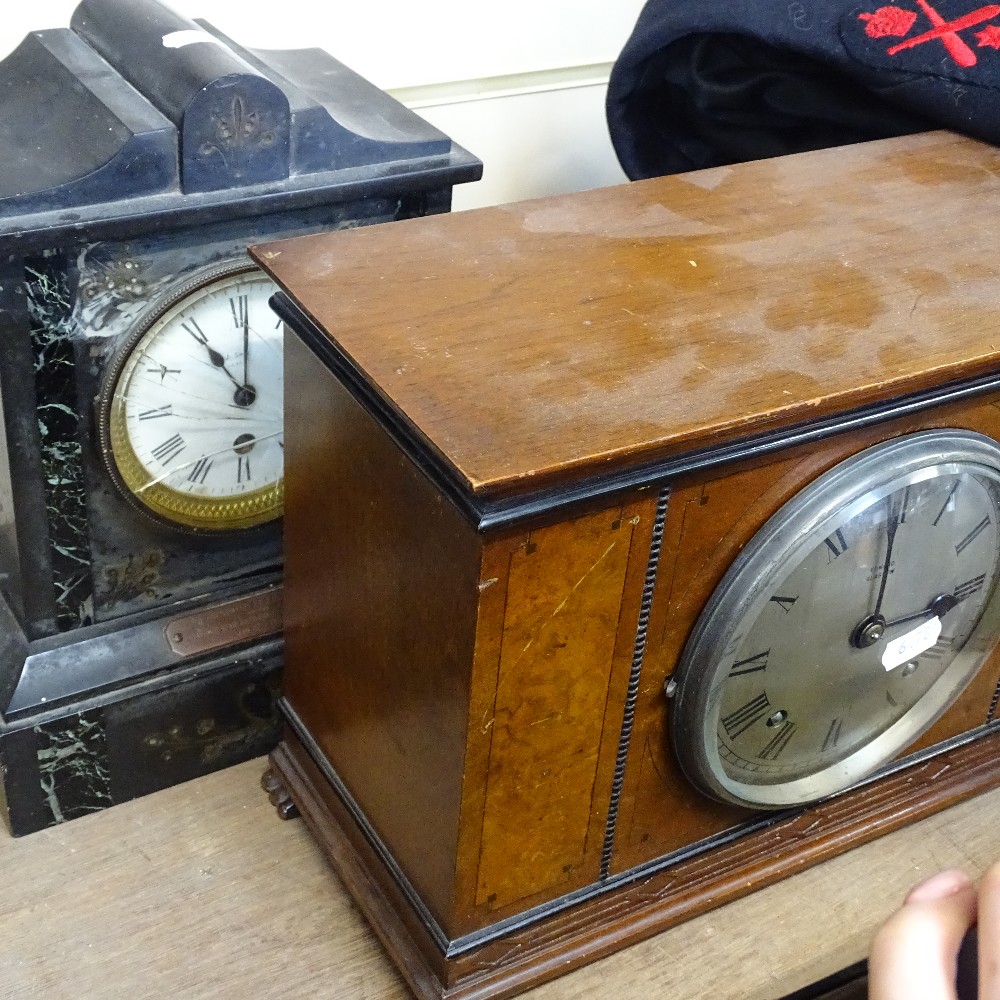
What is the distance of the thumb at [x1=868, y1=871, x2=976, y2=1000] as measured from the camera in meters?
0.66

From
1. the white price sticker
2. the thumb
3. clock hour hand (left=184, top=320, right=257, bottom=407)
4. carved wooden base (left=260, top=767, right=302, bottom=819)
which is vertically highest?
the thumb

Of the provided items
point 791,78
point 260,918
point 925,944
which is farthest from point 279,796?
point 791,78

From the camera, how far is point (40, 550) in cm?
128

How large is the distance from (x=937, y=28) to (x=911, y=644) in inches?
27.0

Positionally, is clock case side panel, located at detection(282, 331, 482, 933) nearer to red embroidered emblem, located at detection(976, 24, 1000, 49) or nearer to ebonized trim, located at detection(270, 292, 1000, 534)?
ebonized trim, located at detection(270, 292, 1000, 534)

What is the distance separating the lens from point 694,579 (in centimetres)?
106

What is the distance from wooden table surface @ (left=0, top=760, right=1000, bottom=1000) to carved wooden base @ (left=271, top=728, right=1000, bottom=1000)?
0.03 meters

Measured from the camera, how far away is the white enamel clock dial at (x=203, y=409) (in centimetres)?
124

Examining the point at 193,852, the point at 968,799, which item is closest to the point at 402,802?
the point at 193,852

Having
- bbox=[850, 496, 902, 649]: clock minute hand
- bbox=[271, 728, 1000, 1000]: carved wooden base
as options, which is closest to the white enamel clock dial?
bbox=[271, 728, 1000, 1000]: carved wooden base

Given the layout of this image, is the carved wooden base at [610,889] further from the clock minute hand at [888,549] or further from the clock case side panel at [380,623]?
the clock minute hand at [888,549]

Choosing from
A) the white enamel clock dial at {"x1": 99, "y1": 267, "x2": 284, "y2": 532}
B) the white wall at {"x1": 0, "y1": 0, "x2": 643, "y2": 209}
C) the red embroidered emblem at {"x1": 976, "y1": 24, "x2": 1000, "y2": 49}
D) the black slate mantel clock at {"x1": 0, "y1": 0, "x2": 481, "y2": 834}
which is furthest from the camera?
the white wall at {"x1": 0, "y1": 0, "x2": 643, "y2": 209}

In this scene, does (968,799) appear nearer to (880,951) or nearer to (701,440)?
(701,440)

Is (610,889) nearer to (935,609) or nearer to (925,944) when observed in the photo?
(935,609)
